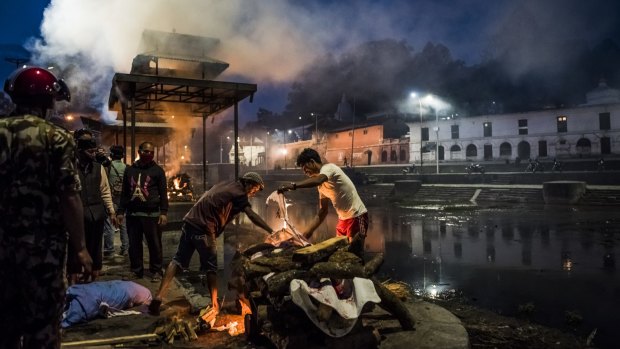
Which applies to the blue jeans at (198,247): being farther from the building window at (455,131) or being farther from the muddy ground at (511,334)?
the building window at (455,131)

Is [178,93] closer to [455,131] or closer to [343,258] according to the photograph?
Result: [343,258]

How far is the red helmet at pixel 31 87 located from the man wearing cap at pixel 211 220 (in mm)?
2505

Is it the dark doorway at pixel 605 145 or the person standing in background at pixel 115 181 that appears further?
the dark doorway at pixel 605 145

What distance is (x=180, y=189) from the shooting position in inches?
406

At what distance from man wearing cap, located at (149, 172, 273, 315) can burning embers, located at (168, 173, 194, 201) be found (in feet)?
15.2

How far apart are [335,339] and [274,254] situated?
1350 millimetres

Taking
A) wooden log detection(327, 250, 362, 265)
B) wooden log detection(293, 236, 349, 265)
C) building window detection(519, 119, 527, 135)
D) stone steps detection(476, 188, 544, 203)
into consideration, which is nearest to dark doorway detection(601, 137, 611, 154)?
building window detection(519, 119, 527, 135)

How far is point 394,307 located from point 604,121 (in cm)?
5241

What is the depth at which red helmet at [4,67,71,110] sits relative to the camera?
2496 mm

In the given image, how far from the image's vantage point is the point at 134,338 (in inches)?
155

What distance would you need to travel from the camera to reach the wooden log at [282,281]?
3.62 meters

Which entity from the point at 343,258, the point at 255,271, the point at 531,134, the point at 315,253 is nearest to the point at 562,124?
the point at 531,134

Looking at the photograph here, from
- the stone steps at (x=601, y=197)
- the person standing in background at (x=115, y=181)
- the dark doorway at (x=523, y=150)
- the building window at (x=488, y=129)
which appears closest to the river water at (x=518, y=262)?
the person standing in background at (x=115, y=181)

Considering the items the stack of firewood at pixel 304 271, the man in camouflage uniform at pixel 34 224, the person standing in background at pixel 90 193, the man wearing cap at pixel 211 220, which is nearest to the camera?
the man in camouflage uniform at pixel 34 224
